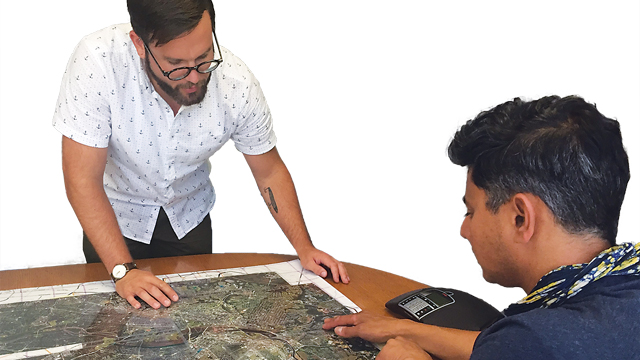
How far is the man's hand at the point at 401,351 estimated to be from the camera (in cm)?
116

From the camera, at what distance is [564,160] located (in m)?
1.00

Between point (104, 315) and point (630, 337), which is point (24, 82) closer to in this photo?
point (104, 315)

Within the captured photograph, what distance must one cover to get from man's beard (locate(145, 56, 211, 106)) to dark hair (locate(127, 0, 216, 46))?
0.14 m

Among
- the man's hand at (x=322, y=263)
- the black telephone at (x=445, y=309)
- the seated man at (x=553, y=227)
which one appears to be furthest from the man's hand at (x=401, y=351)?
the man's hand at (x=322, y=263)

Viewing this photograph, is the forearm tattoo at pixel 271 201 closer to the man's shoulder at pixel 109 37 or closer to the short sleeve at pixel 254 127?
the short sleeve at pixel 254 127

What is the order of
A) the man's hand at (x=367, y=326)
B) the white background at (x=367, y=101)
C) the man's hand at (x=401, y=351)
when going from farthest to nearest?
the white background at (x=367, y=101) → the man's hand at (x=367, y=326) → the man's hand at (x=401, y=351)

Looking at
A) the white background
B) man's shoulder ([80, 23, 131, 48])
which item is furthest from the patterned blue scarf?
the white background

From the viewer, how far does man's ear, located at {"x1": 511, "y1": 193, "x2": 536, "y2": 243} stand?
1.04 meters

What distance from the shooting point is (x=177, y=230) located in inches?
80.6

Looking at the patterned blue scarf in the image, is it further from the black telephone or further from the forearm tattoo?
the forearm tattoo

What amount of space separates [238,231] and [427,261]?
1238 mm

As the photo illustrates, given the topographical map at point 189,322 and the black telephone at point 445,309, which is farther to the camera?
the black telephone at point 445,309

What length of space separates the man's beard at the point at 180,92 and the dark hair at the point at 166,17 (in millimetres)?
141

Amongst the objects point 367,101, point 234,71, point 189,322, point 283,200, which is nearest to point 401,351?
point 189,322
